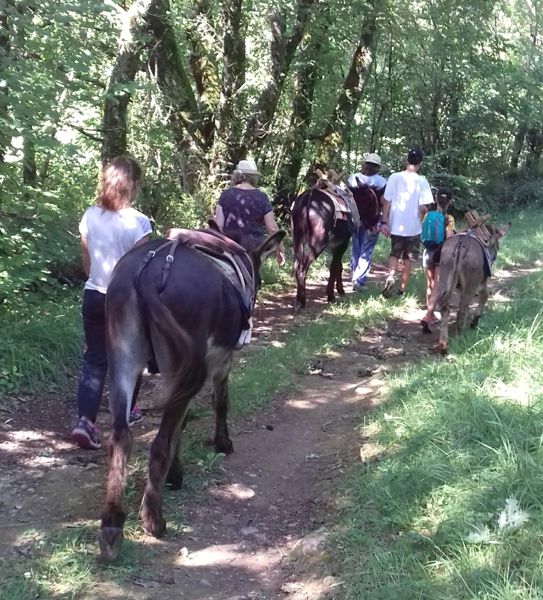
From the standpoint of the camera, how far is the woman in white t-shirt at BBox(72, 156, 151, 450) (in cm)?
480

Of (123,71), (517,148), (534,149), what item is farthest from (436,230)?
(534,149)

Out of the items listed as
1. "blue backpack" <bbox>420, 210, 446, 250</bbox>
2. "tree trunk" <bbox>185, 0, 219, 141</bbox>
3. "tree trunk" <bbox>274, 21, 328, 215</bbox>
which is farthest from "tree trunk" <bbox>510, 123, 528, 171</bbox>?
"blue backpack" <bbox>420, 210, 446, 250</bbox>

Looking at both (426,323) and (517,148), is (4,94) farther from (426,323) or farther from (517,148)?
(517,148)

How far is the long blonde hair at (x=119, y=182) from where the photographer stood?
4.76 meters

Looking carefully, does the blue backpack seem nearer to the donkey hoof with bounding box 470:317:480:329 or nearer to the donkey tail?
the donkey tail

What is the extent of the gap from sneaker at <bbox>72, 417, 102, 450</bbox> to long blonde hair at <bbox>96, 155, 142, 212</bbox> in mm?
1654

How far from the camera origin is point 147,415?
5.98m

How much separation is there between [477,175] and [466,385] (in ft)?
66.8

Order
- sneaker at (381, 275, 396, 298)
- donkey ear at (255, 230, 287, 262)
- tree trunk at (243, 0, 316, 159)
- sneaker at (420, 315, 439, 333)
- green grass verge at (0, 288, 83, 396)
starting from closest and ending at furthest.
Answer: donkey ear at (255, 230, 287, 262) < green grass verge at (0, 288, 83, 396) < sneaker at (420, 315, 439, 333) < sneaker at (381, 275, 396, 298) < tree trunk at (243, 0, 316, 159)

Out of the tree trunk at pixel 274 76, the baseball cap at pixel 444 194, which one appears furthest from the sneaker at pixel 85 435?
the tree trunk at pixel 274 76

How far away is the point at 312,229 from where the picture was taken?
987 centimetres

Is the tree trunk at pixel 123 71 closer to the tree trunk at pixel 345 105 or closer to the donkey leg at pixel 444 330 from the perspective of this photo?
the donkey leg at pixel 444 330

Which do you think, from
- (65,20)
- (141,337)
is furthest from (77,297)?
(141,337)

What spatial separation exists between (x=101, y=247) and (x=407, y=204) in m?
5.71
